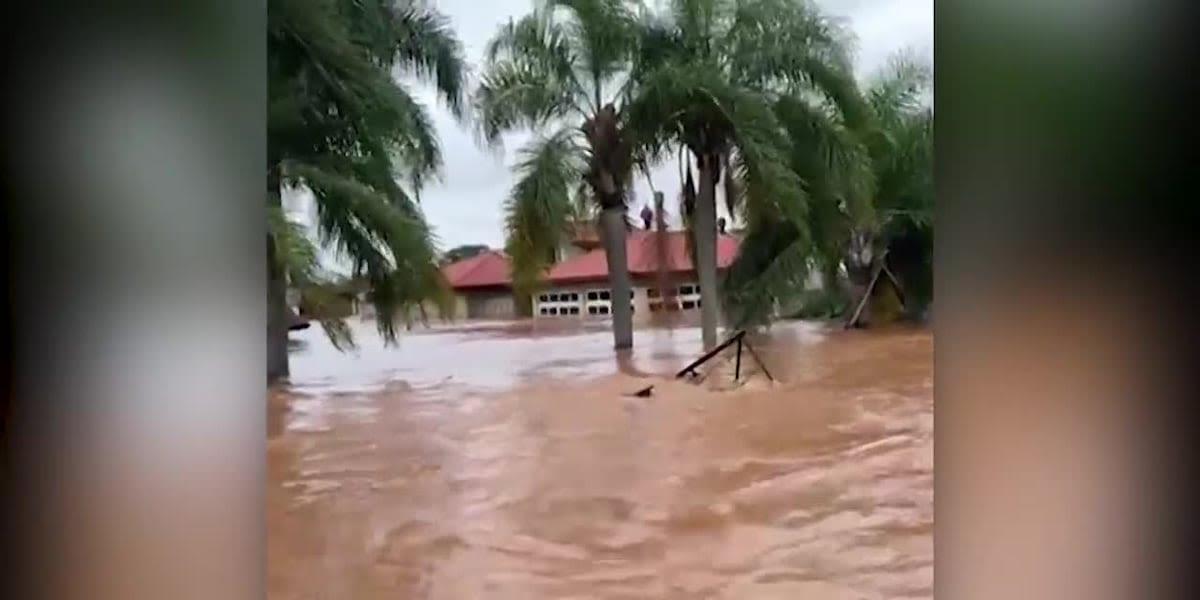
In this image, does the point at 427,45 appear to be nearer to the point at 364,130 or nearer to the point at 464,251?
the point at 364,130

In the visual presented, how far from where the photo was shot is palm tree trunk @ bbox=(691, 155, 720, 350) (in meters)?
1.22

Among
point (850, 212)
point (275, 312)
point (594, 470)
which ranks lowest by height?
point (594, 470)

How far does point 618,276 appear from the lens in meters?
1.24

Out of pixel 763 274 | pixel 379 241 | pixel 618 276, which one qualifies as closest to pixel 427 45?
pixel 379 241

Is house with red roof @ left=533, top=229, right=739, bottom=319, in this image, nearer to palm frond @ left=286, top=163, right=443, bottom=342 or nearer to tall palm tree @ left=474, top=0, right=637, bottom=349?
tall palm tree @ left=474, top=0, right=637, bottom=349

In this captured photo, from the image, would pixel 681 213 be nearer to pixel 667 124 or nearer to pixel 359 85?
pixel 667 124

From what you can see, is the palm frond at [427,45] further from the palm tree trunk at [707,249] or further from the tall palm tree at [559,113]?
the palm tree trunk at [707,249]

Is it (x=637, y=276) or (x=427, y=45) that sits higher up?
(x=427, y=45)

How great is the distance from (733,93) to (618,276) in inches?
10.2

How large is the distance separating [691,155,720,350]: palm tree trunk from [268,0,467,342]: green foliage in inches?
11.9

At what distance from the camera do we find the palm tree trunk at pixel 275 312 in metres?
1.19

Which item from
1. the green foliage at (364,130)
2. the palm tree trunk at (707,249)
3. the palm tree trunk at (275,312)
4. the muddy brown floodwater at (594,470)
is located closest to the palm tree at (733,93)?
the palm tree trunk at (707,249)

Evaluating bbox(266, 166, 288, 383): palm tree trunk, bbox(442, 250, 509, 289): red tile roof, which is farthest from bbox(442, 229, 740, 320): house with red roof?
bbox(266, 166, 288, 383): palm tree trunk
